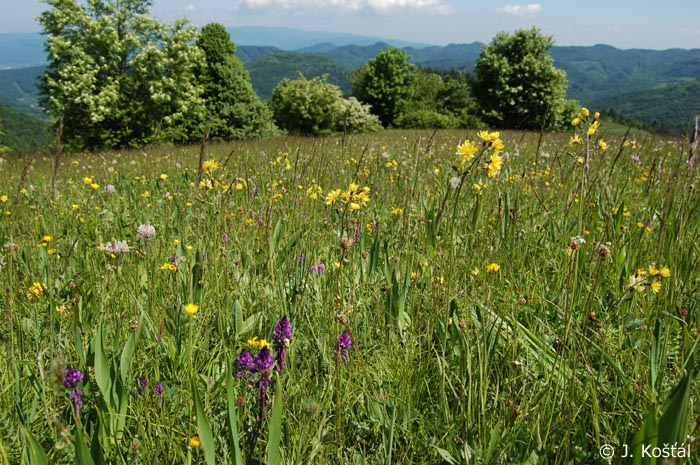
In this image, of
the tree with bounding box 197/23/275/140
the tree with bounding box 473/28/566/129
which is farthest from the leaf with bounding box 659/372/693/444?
the tree with bounding box 473/28/566/129

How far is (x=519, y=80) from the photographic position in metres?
36.2

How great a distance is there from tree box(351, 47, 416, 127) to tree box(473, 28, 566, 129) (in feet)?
39.3

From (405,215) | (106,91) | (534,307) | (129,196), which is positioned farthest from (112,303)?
(106,91)

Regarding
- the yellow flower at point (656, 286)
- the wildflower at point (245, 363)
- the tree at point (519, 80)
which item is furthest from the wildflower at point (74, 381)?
the tree at point (519, 80)

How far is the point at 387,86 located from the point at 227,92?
21.1 m

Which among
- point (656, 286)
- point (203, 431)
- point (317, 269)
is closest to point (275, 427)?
point (203, 431)

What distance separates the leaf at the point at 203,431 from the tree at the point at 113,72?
77.4 feet

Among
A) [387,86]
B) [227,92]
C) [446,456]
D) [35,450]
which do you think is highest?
[387,86]

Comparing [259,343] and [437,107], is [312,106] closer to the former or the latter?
[437,107]

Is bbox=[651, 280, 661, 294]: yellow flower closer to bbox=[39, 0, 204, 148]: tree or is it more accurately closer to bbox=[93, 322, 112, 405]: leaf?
bbox=[93, 322, 112, 405]: leaf

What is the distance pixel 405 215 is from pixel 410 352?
0.84 m

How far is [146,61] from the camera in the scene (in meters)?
24.6

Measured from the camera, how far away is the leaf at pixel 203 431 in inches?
39.0

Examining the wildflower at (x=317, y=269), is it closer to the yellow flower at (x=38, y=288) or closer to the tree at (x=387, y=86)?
the yellow flower at (x=38, y=288)
